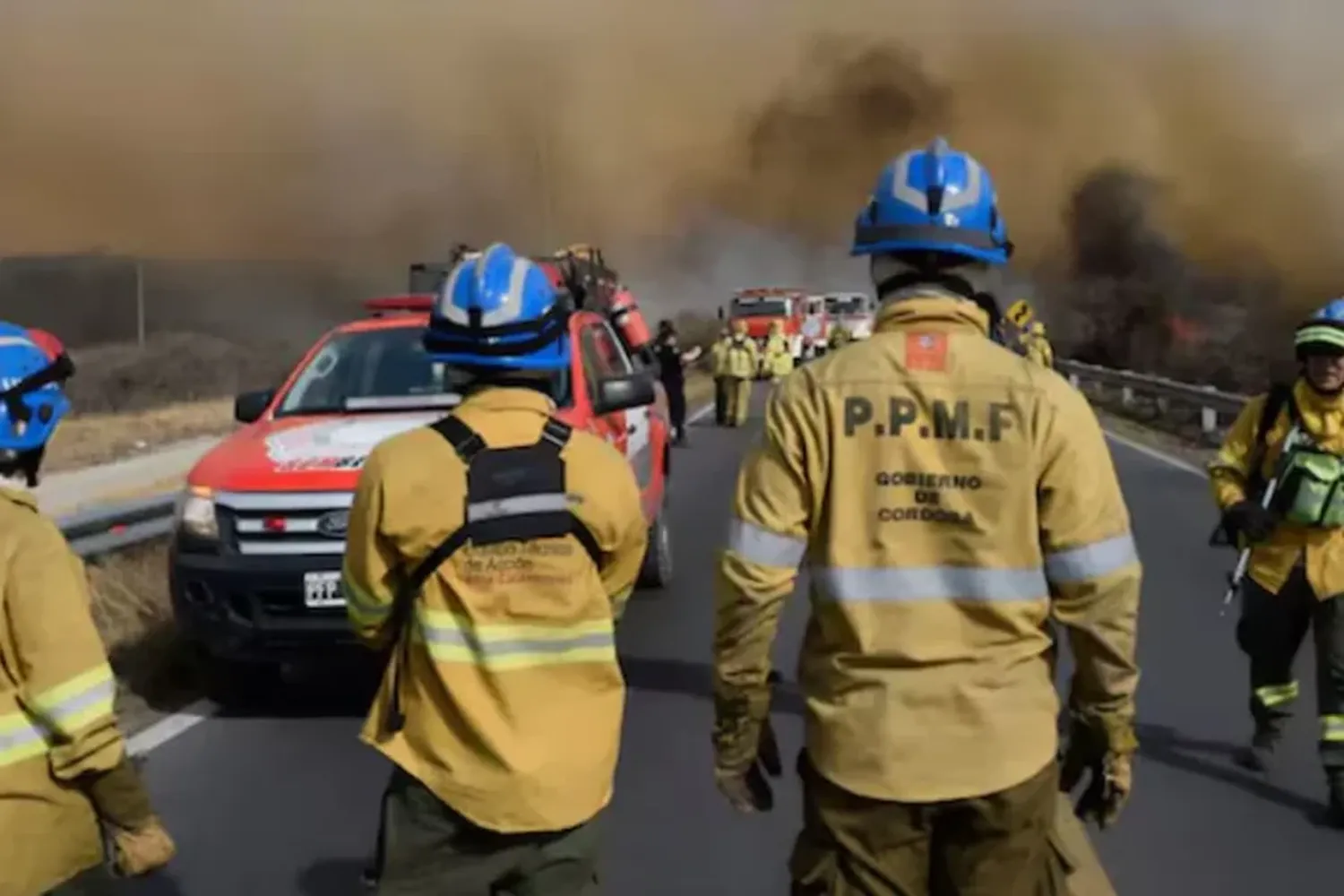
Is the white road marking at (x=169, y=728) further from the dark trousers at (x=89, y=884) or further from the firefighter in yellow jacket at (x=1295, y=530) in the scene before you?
the firefighter in yellow jacket at (x=1295, y=530)

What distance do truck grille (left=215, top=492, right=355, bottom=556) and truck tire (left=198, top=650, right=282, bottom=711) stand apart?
2.26ft

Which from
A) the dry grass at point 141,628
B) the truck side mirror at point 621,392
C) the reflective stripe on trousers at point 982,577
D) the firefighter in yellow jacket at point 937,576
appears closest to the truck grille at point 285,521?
the dry grass at point 141,628

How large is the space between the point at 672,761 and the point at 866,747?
138 inches

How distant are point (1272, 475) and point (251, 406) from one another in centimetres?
482

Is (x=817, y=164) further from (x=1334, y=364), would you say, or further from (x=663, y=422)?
(x=1334, y=364)

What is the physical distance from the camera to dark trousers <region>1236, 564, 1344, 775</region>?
570 centimetres

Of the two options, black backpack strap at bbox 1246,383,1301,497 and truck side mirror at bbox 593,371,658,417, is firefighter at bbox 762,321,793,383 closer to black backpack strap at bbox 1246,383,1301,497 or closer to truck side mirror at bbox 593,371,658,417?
truck side mirror at bbox 593,371,658,417

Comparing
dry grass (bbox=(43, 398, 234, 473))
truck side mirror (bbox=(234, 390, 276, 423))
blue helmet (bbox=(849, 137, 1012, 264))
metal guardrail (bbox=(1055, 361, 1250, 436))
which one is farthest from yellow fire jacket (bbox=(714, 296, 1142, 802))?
dry grass (bbox=(43, 398, 234, 473))

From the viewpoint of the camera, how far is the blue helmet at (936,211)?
10.1 feet

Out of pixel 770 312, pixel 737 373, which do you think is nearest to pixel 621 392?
pixel 737 373

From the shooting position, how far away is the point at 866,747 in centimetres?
300

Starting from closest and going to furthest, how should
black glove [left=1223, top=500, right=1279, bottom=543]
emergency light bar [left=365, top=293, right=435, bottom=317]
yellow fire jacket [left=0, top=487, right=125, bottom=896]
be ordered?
yellow fire jacket [left=0, top=487, right=125, bottom=896]
black glove [left=1223, top=500, right=1279, bottom=543]
emergency light bar [left=365, top=293, right=435, bottom=317]

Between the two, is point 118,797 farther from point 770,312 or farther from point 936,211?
point 770,312

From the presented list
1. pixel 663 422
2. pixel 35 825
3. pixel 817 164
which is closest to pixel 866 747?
pixel 35 825
